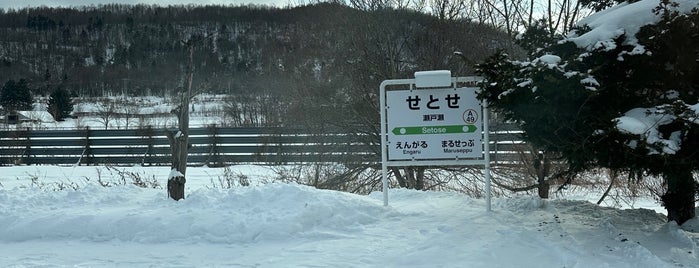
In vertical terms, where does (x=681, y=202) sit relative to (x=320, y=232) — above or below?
above

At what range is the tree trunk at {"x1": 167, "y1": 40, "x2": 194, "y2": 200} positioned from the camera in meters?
7.42

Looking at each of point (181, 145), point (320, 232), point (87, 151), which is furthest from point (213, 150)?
point (320, 232)

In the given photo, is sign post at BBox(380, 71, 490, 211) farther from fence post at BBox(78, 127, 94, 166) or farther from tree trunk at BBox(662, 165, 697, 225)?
fence post at BBox(78, 127, 94, 166)

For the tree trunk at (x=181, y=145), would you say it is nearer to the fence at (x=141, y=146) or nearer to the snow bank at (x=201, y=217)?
the snow bank at (x=201, y=217)

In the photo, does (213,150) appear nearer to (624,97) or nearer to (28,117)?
(624,97)

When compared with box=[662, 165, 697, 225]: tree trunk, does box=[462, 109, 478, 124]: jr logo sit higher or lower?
higher

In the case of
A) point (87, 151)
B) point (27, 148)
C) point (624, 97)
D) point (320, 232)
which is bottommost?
point (87, 151)

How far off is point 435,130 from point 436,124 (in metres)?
0.07

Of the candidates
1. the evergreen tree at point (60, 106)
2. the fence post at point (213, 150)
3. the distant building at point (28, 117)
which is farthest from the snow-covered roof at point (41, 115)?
the fence post at point (213, 150)

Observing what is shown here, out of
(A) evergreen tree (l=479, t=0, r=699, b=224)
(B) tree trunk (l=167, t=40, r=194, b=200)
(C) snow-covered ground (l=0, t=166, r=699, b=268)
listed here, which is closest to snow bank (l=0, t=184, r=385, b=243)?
(C) snow-covered ground (l=0, t=166, r=699, b=268)

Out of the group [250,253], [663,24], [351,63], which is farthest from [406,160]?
[351,63]

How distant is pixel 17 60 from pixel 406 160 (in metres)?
93.9

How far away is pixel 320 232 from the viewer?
235 inches

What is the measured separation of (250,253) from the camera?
214 inches
